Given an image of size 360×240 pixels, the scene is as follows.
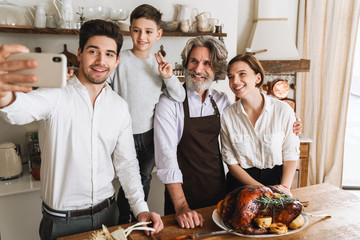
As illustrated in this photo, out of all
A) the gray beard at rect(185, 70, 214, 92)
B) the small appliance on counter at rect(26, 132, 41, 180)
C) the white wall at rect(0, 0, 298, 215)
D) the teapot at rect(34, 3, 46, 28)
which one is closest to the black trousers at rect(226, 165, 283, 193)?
the gray beard at rect(185, 70, 214, 92)

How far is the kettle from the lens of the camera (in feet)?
7.54

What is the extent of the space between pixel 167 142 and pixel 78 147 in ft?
1.58

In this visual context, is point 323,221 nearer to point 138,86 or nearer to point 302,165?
point 138,86

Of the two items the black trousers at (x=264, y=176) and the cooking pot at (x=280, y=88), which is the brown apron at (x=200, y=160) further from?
the cooking pot at (x=280, y=88)

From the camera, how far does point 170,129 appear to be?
68.1 inches

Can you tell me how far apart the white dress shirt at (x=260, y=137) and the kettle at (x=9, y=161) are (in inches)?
58.7

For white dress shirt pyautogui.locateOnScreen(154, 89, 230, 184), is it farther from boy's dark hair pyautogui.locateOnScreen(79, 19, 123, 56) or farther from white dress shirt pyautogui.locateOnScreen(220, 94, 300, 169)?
boy's dark hair pyautogui.locateOnScreen(79, 19, 123, 56)

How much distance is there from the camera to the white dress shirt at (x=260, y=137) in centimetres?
184

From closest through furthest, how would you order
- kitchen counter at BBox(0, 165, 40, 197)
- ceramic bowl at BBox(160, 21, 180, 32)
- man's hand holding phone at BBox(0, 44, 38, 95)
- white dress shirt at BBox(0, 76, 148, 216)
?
man's hand holding phone at BBox(0, 44, 38, 95)
white dress shirt at BBox(0, 76, 148, 216)
kitchen counter at BBox(0, 165, 40, 197)
ceramic bowl at BBox(160, 21, 180, 32)

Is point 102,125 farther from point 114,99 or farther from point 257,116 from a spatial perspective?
point 257,116

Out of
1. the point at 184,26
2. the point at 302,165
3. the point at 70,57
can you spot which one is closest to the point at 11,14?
the point at 70,57

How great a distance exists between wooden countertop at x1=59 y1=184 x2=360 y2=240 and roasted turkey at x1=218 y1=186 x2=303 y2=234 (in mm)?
67

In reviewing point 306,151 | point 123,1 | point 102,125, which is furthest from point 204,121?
point 306,151

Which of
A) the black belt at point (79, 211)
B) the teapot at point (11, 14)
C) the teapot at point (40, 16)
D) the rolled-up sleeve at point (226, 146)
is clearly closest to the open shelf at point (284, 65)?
the rolled-up sleeve at point (226, 146)
